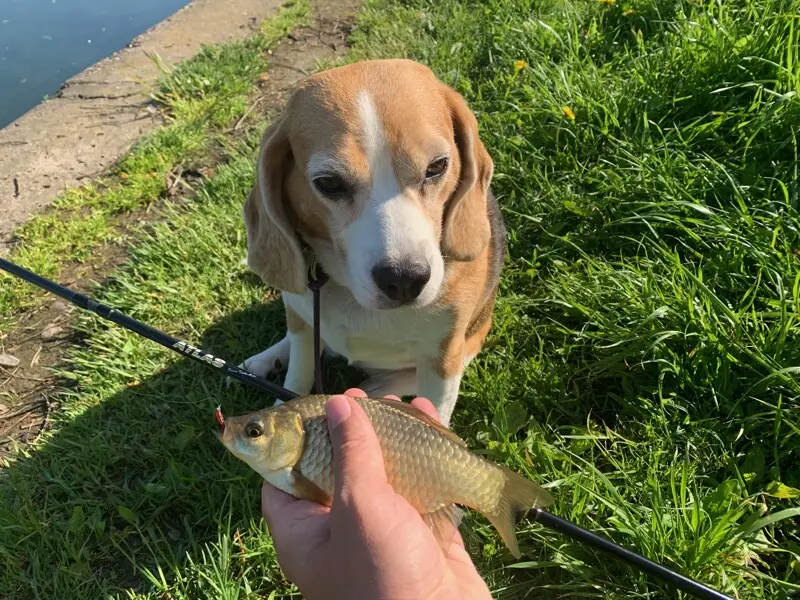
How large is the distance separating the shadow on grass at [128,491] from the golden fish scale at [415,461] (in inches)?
43.7

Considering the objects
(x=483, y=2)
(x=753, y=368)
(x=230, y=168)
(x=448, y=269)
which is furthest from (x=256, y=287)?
(x=483, y=2)

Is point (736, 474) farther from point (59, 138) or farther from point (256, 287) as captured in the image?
point (59, 138)

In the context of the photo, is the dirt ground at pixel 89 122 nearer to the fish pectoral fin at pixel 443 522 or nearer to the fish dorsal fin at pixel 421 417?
the fish dorsal fin at pixel 421 417

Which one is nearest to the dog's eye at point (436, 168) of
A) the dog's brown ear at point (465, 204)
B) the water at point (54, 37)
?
the dog's brown ear at point (465, 204)

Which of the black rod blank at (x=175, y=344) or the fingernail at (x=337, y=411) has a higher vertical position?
the fingernail at (x=337, y=411)

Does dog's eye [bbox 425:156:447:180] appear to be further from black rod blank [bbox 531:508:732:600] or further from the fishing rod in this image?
black rod blank [bbox 531:508:732:600]

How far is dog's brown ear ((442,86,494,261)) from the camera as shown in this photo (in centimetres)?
232

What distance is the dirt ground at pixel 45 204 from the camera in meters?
3.13

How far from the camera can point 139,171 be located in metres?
4.52

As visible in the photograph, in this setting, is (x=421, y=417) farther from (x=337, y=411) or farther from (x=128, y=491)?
(x=128, y=491)

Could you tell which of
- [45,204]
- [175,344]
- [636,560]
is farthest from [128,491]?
[45,204]

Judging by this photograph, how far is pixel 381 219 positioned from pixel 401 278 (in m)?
0.22

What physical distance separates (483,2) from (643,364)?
4.76 metres

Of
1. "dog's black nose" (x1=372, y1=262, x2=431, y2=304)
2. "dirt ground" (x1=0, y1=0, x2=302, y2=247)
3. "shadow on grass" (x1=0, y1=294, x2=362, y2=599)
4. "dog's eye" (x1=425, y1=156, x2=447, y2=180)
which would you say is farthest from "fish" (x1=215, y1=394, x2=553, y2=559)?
"dirt ground" (x1=0, y1=0, x2=302, y2=247)
